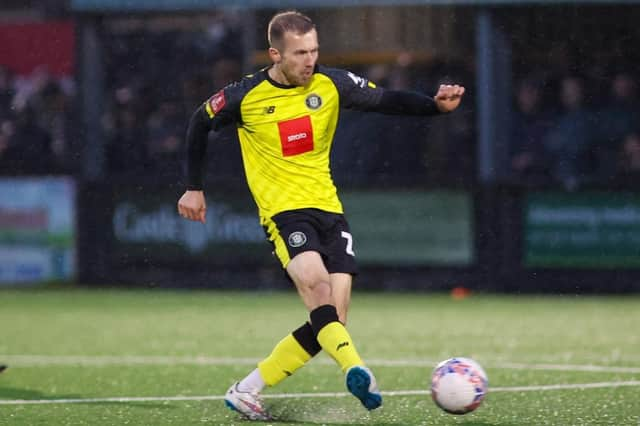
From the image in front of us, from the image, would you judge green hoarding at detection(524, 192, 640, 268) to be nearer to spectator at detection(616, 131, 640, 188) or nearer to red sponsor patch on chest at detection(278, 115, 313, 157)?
spectator at detection(616, 131, 640, 188)

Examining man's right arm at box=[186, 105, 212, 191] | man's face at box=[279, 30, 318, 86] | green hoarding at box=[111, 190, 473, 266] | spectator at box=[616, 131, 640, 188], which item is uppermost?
man's face at box=[279, 30, 318, 86]

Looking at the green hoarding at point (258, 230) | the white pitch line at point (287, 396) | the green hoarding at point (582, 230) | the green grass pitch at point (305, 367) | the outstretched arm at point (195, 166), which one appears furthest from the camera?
the green hoarding at point (258, 230)

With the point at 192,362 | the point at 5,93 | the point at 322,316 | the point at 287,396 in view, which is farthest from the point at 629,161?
the point at 322,316

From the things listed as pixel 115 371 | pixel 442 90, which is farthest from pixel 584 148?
pixel 442 90

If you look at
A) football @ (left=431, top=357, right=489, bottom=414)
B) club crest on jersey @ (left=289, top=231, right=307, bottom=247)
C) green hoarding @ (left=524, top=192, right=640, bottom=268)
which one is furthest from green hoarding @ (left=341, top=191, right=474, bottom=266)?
football @ (left=431, top=357, right=489, bottom=414)

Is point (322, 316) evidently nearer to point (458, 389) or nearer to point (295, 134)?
point (458, 389)

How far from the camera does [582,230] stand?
1531 cm

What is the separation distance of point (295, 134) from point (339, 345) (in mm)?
1096

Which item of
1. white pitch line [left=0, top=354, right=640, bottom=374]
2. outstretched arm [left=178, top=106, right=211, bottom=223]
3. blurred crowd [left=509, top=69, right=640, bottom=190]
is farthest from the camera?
blurred crowd [left=509, top=69, right=640, bottom=190]

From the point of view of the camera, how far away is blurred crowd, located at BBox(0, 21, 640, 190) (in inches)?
625

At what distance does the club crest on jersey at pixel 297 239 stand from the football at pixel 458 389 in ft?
3.01

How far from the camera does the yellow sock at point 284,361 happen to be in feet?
22.7

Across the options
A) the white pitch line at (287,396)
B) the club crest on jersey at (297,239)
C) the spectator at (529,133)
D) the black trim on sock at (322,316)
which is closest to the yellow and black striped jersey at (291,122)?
the club crest on jersey at (297,239)

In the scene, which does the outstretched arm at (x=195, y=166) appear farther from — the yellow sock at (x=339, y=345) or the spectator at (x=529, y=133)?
the spectator at (x=529, y=133)
